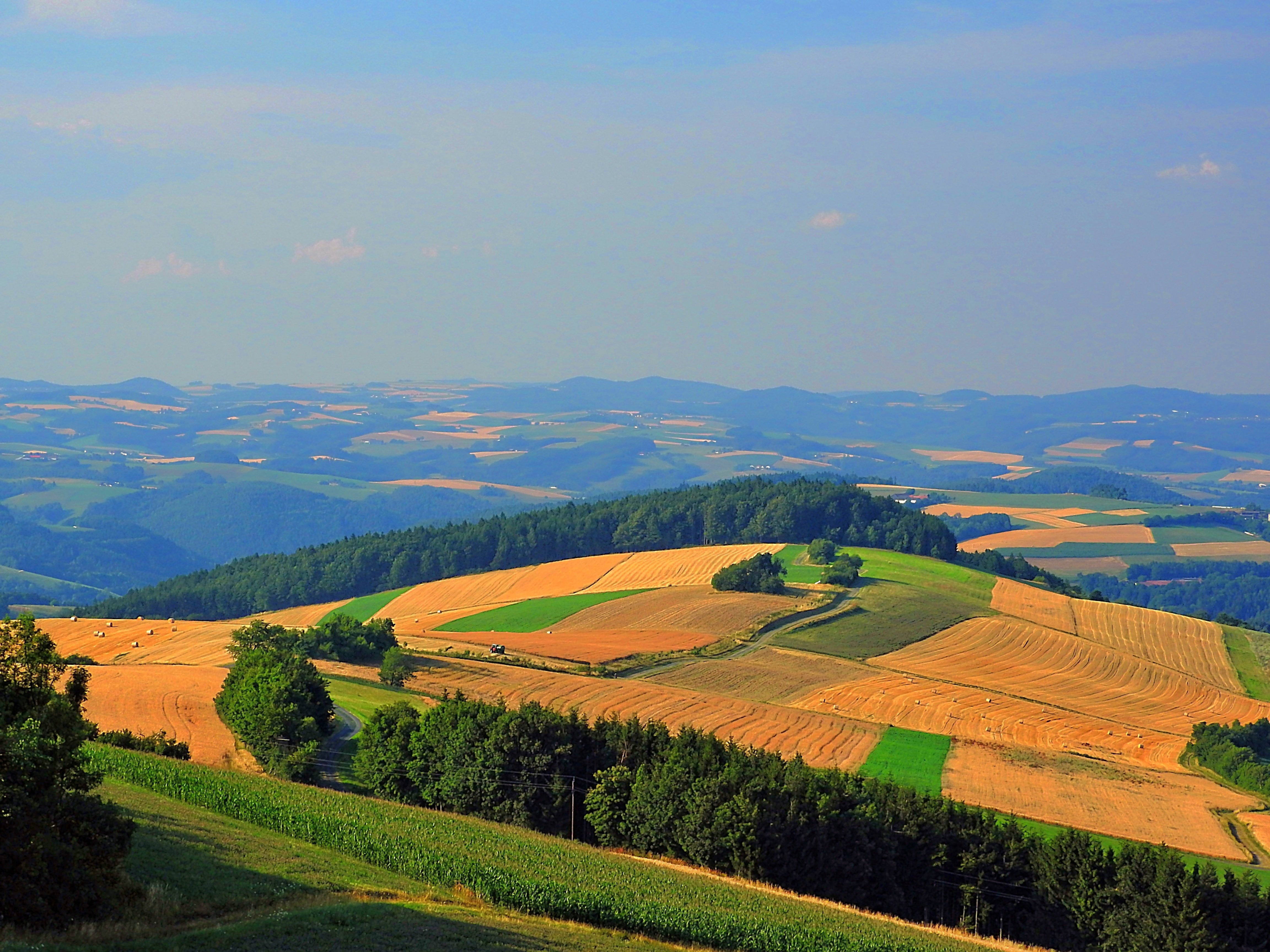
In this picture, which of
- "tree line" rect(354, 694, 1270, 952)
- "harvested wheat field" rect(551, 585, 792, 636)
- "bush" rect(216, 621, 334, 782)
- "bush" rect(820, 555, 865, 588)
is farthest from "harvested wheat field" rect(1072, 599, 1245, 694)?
"bush" rect(216, 621, 334, 782)

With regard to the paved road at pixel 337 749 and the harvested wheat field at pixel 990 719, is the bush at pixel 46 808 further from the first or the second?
the harvested wheat field at pixel 990 719

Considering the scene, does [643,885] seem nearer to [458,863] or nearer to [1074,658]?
[458,863]

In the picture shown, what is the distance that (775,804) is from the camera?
160 feet

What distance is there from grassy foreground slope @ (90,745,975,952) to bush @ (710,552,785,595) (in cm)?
7787

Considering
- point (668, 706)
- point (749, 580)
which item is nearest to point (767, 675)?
point (668, 706)

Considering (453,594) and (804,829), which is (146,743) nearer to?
(804,829)

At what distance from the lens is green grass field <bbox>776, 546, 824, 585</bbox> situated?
132625mm

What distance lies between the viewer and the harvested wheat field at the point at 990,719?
78.9 meters

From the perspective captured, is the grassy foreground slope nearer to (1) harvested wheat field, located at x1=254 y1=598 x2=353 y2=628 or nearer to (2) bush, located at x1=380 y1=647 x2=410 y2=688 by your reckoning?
(2) bush, located at x1=380 y1=647 x2=410 y2=688

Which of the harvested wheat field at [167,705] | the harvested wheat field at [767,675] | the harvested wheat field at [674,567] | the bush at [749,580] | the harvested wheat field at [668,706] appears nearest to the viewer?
the harvested wheat field at [167,705]

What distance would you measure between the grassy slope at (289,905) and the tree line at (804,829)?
15.0 meters

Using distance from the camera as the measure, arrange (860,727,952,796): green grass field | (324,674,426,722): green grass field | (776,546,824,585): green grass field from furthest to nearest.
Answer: (776,546,824,585): green grass field → (324,674,426,722): green grass field → (860,727,952,796): green grass field

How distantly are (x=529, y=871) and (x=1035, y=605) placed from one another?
99.9 m

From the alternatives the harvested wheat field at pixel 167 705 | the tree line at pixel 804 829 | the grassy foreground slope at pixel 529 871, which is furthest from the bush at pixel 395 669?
the grassy foreground slope at pixel 529 871
